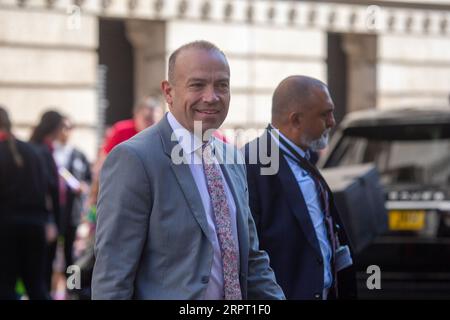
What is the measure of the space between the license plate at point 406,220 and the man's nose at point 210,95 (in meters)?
4.78

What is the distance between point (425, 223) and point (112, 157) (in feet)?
16.6

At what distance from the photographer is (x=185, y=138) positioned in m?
3.76

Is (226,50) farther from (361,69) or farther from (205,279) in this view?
(205,279)

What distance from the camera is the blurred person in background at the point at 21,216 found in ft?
28.2

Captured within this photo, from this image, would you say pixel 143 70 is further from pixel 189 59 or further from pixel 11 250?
pixel 189 59

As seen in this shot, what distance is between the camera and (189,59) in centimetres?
375

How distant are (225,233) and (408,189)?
4.94 m

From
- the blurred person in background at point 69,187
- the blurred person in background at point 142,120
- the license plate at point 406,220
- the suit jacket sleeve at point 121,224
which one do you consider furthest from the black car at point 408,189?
the suit jacket sleeve at point 121,224

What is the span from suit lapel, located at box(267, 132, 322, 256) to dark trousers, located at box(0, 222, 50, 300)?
162 inches

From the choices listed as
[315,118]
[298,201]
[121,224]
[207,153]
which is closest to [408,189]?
[315,118]

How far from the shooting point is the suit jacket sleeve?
11.5 feet

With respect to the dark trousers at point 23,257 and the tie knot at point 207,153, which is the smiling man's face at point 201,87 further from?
the dark trousers at point 23,257
